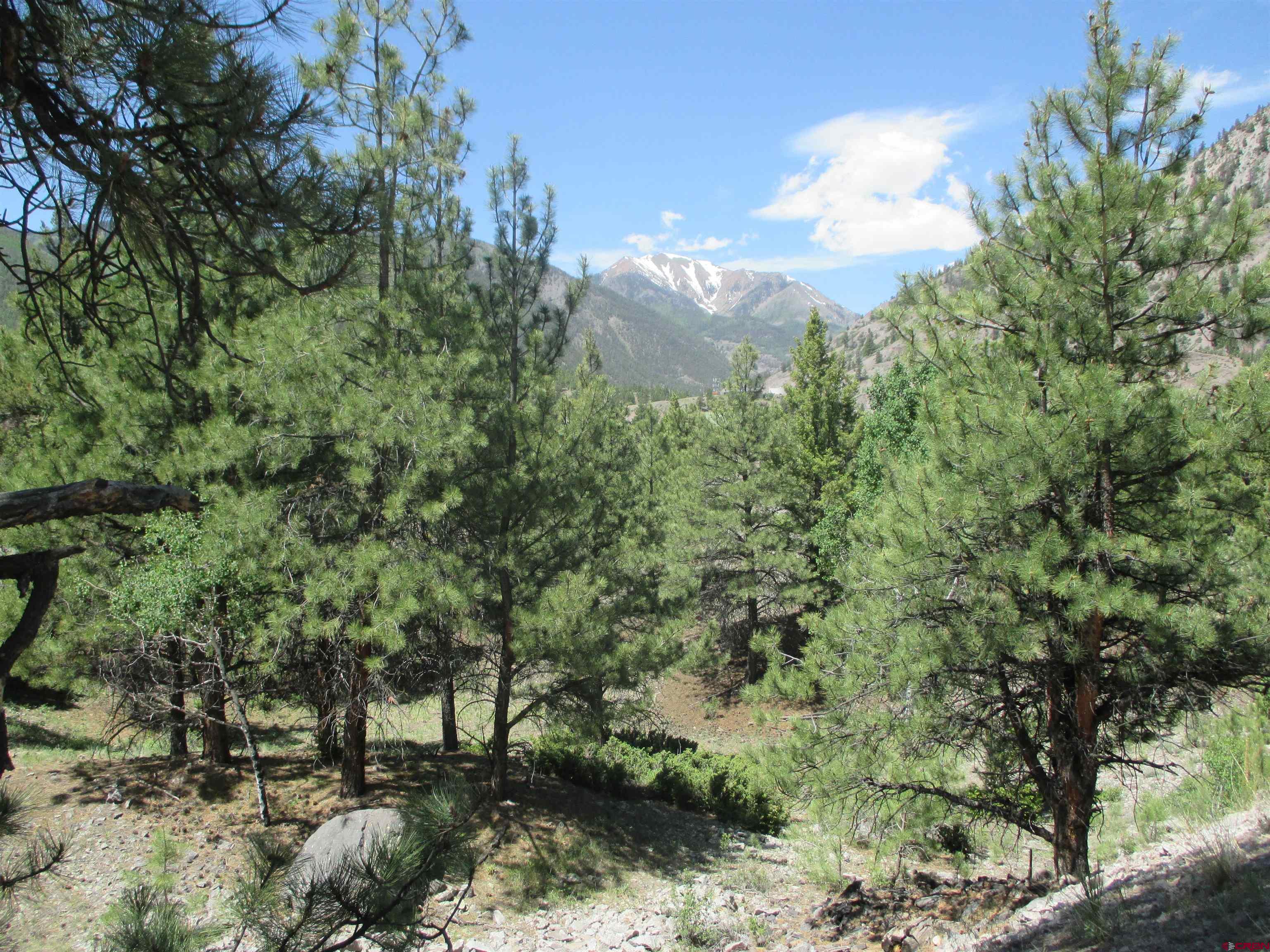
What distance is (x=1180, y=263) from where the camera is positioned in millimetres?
5566

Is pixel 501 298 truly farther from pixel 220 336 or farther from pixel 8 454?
pixel 8 454

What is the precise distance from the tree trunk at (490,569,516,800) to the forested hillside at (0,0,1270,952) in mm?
59

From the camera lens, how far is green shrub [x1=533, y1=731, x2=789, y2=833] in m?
12.5

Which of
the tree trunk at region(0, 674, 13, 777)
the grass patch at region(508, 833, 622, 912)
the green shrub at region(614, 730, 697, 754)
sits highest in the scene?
the tree trunk at region(0, 674, 13, 777)

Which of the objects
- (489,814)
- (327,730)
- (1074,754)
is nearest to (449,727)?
(327,730)

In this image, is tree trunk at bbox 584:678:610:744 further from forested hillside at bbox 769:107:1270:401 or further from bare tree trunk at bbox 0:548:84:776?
bare tree trunk at bbox 0:548:84:776

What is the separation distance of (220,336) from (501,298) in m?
3.33

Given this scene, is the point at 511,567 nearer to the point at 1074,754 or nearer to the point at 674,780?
the point at 1074,754

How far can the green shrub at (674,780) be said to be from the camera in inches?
493

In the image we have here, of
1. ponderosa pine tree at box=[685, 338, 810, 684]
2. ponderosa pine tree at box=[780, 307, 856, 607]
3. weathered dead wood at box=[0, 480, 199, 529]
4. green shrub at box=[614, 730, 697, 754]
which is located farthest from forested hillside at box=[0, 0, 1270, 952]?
ponderosa pine tree at box=[780, 307, 856, 607]

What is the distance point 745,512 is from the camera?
20.7m

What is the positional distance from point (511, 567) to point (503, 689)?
Result: 1.81 meters

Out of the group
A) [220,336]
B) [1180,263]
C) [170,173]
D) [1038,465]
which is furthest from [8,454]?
[1180,263]

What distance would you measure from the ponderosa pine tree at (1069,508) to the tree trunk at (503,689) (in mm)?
4280
